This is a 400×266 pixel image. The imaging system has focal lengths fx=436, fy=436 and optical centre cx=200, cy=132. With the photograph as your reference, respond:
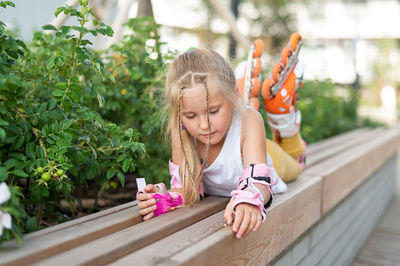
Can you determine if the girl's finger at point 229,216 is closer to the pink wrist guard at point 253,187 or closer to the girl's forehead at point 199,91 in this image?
the pink wrist guard at point 253,187

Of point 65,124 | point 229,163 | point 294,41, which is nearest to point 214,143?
point 229,163

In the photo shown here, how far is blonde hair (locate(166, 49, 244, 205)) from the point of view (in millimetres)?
1563

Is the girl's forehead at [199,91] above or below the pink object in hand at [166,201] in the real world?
above

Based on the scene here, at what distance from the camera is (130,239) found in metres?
1.13

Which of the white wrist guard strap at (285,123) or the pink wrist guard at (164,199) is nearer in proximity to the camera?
the pink wrist guard at (164,199)

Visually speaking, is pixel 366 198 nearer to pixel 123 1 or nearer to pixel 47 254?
pixel 123 1

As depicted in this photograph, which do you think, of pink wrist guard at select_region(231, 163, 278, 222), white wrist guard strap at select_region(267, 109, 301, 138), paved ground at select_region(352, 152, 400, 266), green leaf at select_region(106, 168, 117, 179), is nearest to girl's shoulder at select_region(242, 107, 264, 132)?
pink wrist guard at select_region(231, 163, 278, 222)

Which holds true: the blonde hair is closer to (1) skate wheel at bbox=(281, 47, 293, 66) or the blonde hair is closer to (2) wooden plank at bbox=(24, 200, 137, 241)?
(2) wooden plank at bbox=(24, 200, 137, 241)

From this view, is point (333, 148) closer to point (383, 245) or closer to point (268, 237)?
point (383, 245)

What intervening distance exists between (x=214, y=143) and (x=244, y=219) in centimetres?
45

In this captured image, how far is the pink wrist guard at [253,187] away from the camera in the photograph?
134 centimetres

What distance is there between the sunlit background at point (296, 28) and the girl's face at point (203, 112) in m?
0.55

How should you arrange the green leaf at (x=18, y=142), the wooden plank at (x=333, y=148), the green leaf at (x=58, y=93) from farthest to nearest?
1. the wooden plank at (x=333, y=148)
2. the green leaf at (x=58, y=93)
3. the green leaf at (x=18, y=142)

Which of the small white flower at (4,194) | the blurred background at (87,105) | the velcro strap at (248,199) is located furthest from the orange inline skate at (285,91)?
the small white flower at (4,194)
